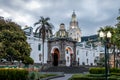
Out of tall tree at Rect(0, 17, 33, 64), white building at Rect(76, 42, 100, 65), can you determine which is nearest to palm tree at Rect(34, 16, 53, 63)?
tall tree at Rect(0, 17, 33, 64)

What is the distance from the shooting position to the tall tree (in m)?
47.1

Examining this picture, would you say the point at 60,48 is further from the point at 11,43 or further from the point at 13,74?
the point at 13,74

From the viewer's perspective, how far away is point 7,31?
47812 mm

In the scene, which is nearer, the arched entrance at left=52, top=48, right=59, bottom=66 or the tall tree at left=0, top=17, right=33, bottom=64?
the tall tree at left=0, top=17, right=33, bottom=64

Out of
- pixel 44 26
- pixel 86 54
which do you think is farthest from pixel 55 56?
pixel 86 54

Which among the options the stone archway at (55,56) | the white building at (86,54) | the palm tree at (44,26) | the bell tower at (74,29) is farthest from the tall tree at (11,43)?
the bell tower at (74,29)

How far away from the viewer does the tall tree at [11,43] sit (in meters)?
47.1

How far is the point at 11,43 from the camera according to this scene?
47719 mm

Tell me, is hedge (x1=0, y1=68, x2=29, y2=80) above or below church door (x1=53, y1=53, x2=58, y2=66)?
below

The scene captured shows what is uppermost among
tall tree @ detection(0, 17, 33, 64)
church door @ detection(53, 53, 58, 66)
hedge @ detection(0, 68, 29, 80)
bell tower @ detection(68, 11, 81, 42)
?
bell tower @ detection(68, 11, 81, 42)

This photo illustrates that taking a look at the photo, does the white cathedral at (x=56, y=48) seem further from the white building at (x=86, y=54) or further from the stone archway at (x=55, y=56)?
the white building at (x=86, y=54)

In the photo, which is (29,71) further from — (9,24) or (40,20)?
(40,20)

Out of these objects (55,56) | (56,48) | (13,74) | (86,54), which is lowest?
(13,74)

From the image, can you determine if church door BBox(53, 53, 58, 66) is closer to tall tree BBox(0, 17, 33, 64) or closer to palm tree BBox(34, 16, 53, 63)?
palm tree BBox(34, 16, 53, 63)
